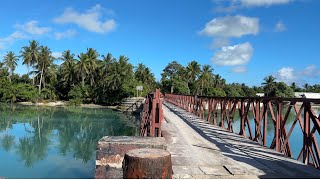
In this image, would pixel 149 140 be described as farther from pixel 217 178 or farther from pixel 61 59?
pixel 61 59

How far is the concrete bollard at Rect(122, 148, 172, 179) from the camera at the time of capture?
249 centimetres

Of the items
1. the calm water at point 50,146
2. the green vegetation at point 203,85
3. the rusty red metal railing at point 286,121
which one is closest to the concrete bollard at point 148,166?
the rusty red metal railing at point 286,121

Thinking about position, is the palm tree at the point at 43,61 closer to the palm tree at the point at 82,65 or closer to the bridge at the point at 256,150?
the palm tree at the point at 82,65

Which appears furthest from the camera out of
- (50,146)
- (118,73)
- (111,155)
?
(118,73)

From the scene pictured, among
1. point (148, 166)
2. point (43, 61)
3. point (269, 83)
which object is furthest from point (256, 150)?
point (269, 83)

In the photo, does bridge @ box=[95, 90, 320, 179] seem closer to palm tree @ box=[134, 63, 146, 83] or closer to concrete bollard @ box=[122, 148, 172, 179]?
concrete bollard @ box=[122, 148, 172, 179]

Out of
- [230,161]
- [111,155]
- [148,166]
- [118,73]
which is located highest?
[118,73]

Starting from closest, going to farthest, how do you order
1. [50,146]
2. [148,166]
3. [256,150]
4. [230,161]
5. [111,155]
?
[148,166]
[111,155]
[230,161]
[256,150]
[50,146]

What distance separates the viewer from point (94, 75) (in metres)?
73.6

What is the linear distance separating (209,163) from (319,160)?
6.30 feet

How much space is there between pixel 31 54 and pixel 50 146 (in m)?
47.8

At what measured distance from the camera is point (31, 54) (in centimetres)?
6944

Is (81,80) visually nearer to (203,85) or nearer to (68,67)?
(68,67)

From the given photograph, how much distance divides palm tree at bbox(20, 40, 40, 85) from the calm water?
27931 mm
